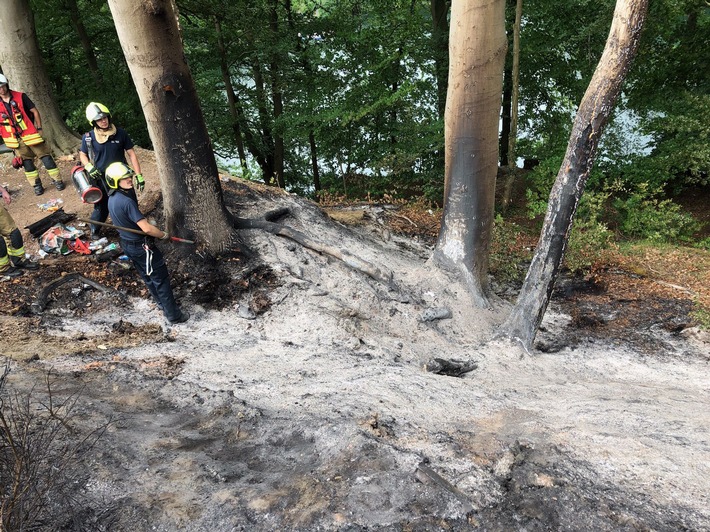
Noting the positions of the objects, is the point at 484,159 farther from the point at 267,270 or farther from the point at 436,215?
the point at 436,215

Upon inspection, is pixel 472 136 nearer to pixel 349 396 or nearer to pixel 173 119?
pixel 173 119

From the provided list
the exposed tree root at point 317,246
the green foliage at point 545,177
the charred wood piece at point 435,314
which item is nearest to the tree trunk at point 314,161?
the green foliage at point 545,177

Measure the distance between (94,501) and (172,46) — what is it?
519cm

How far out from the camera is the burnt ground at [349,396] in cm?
306

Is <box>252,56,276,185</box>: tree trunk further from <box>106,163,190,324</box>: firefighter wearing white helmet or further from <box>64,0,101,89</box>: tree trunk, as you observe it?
<box>106,163,190,324</box>: firefighter wearing white helmet

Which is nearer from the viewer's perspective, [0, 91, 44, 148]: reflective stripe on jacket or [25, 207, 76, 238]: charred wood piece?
[25, 207, 76, 238]: charred wood piece

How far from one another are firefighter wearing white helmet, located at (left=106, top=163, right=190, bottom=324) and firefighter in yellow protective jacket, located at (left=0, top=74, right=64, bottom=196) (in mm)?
3330

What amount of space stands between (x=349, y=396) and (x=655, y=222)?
398 inches

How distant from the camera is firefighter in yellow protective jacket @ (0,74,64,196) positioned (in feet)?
25.1

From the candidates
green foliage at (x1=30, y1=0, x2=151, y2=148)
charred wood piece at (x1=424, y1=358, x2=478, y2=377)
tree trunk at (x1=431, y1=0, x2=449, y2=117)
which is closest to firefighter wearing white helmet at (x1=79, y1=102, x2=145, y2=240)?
charred wood piece at (x1=424, y1=358, x2=478, y2=377)

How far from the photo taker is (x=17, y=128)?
7883 mm

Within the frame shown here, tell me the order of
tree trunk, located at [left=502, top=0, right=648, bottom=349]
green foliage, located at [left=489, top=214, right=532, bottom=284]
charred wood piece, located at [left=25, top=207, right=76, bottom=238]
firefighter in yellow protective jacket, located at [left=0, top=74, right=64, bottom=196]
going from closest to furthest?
1. tree trunk, located at [left=502, top=0, right=648, bottom=349]
2. charred wood piece, located at [left=25, top=207, right=76, bottom=238]
3. firefighter in yellow protective jacket, located at [left=0, top=74, right=64, bottom=196]
4. green foliage, located at [left=489, top=214, right=532, bottom=284]

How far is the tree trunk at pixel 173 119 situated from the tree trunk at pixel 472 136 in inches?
126

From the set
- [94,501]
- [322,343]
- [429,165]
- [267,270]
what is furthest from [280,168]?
[94,501]
